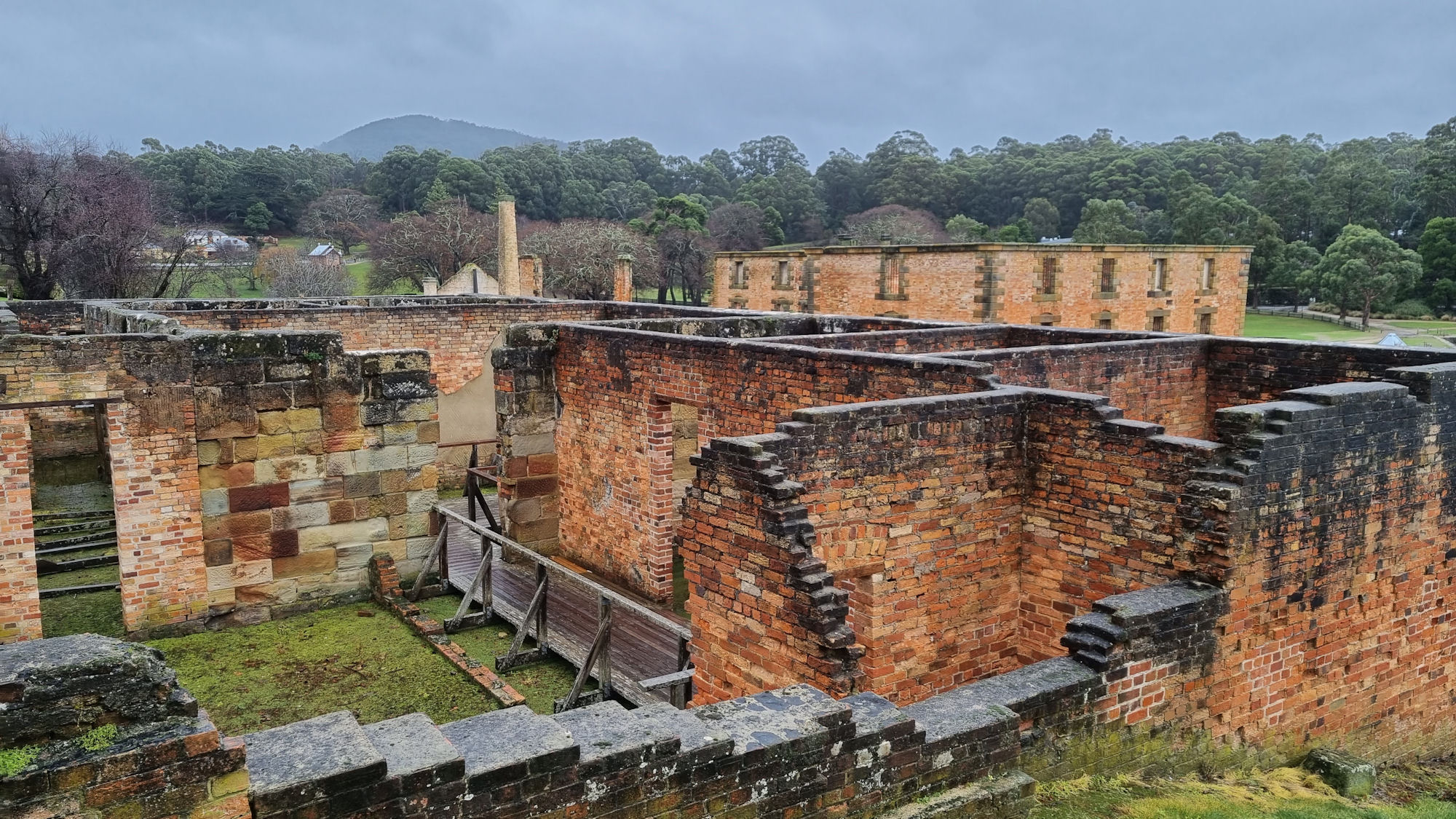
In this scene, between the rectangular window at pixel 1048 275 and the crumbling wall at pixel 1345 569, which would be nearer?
the crumbling wall at pixel 1345 569

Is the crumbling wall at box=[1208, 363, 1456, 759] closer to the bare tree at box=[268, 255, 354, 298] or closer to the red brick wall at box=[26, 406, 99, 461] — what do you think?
the red brick wall at box=[26, 406, 99, 461]

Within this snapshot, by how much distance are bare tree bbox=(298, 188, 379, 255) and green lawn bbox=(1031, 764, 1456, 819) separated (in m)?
64.2

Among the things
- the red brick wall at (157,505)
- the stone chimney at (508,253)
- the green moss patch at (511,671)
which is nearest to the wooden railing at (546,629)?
the green moss patch at (511,671)

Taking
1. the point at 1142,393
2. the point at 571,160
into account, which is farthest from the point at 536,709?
the point at 571,160

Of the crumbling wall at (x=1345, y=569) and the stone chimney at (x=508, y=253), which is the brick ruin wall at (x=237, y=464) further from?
the stone chimney at (x=508, y=253)

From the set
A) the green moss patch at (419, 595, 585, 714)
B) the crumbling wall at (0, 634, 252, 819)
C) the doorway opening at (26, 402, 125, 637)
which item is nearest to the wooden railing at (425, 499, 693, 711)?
the green moss patch at (419, 595, 585, 714)

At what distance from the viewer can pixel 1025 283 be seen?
2947 cm

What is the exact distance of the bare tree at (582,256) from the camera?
48625mm

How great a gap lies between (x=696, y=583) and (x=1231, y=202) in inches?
2215

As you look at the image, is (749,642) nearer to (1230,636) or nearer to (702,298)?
(1230,636)

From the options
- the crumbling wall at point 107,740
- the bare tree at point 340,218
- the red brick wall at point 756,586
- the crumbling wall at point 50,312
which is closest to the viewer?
the crumbling wall at point 107,740

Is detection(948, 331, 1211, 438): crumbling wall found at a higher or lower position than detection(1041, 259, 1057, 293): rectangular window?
lower

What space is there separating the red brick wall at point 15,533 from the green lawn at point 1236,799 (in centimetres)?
865

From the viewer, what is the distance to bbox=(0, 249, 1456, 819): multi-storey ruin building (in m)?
3.89
